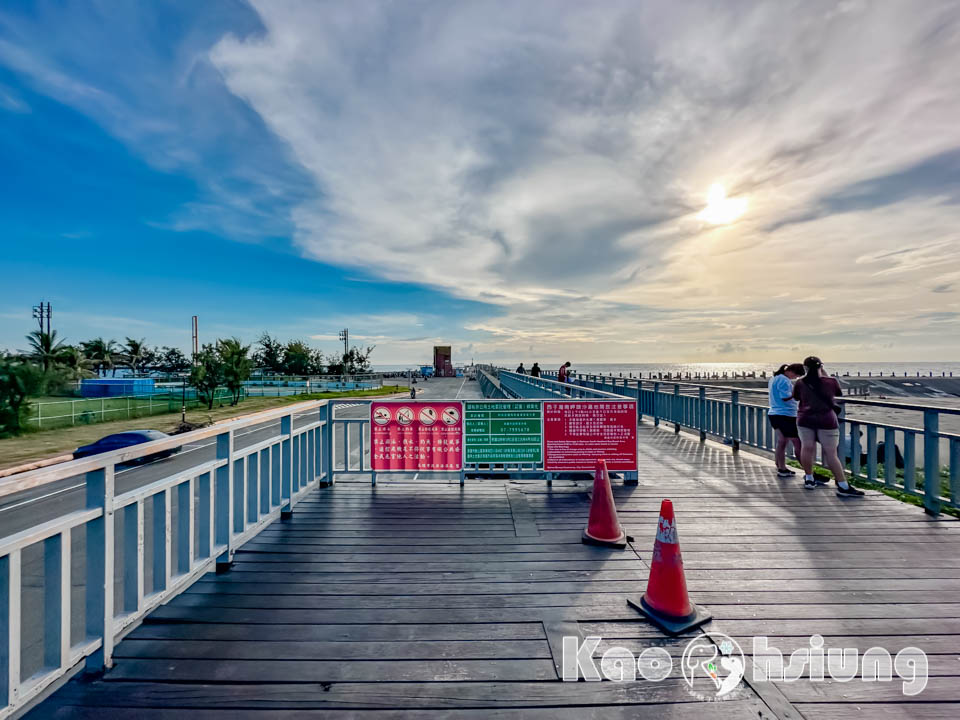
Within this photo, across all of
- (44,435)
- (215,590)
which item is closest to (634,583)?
(215,590)

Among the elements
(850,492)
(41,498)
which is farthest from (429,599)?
(41,498)

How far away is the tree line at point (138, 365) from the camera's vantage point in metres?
19.2

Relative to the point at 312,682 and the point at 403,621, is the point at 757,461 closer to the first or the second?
the point at 403,621

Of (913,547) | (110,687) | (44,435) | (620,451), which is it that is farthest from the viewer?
(44,435)

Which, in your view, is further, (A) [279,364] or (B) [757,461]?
(A) [279,364]

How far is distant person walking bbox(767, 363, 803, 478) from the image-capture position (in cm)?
682

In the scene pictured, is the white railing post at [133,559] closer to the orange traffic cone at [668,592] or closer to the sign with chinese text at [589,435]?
the orange traffic cone at [668,592]

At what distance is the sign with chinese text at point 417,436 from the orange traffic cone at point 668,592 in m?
3.58

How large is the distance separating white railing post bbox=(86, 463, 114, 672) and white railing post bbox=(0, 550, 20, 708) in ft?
1.48

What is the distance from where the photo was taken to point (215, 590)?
363 cm

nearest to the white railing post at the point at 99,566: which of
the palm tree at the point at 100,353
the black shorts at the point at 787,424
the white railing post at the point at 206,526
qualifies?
the white railing post at the point at 206,526

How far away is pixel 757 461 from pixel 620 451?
11.7 feet

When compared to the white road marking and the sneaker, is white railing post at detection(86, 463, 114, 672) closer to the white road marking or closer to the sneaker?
the sneaker

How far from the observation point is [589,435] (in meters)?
6.64
